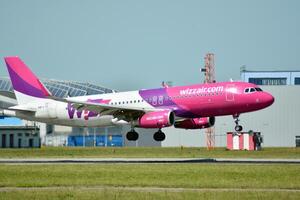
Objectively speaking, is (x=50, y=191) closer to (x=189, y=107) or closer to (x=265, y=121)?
(x=189, y=107)

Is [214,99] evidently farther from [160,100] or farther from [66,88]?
[66,88]

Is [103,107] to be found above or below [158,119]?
above

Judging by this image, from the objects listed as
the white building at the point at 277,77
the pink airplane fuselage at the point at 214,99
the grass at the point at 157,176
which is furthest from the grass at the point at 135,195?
the white building at the point at 277,77

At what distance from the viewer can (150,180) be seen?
3819 cm

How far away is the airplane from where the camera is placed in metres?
62.1

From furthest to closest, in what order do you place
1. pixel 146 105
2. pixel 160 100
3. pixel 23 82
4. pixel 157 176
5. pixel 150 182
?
pixel 23 82, pixel 146 105, pixel 160 100, pixel 157 176, pixel 150 182

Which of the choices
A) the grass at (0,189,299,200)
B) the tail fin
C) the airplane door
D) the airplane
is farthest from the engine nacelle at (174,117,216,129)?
the grass at (0,189,299,200)

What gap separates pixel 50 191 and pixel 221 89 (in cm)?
3165

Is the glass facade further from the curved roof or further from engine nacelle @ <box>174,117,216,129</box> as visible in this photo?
engine nacelle @ <box>174,117,216,129</box>

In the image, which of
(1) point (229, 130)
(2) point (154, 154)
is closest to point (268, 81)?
(1) point (229, 130)

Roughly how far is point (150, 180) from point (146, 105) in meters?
27.9

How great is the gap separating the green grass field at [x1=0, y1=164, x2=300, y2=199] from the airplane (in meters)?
14.5

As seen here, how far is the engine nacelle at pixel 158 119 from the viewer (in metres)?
60.9

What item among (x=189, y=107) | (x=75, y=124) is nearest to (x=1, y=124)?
(x=75, y=124)
